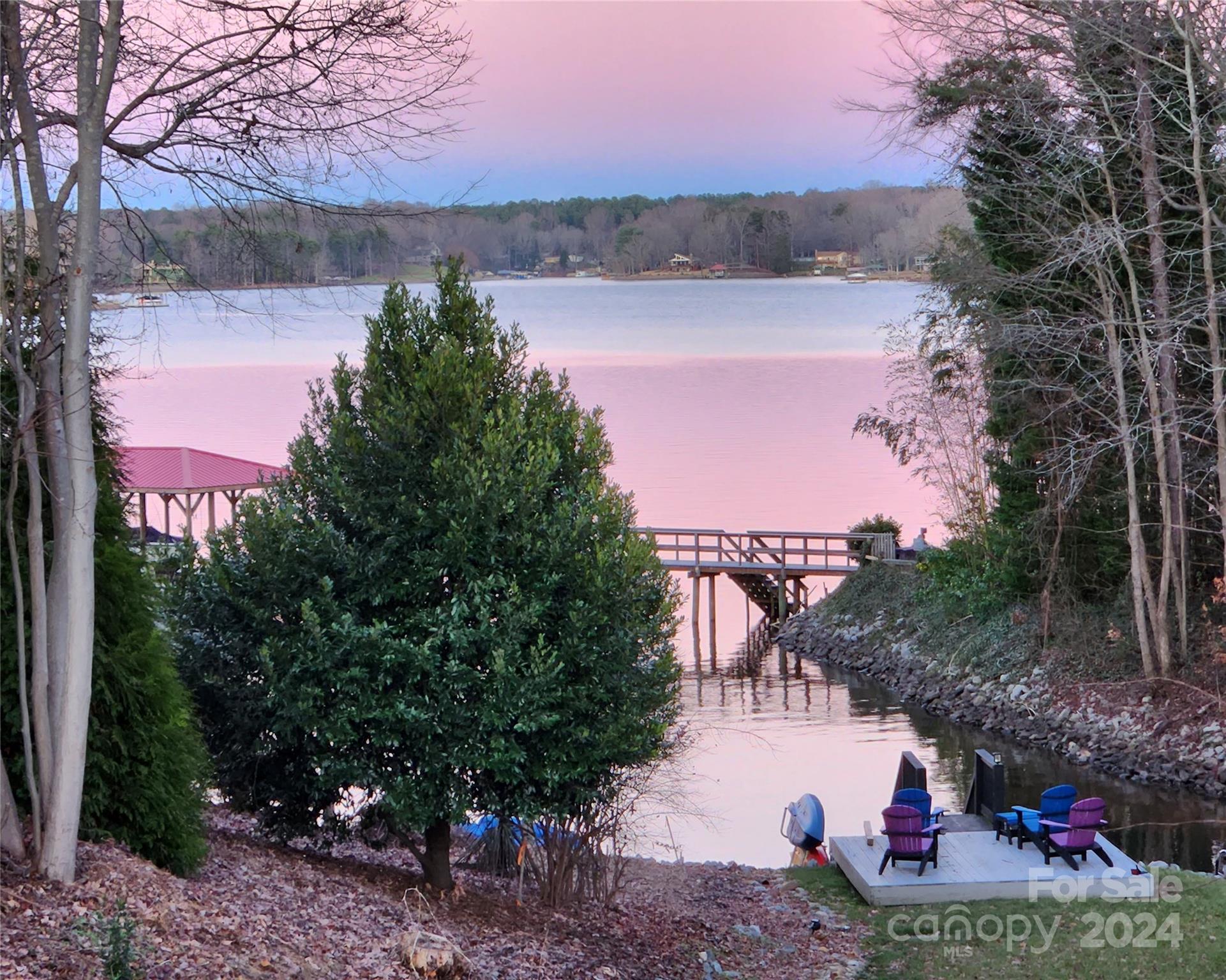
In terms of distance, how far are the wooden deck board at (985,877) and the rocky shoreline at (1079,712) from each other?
810 cm

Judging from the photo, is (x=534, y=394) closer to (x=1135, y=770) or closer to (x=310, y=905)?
(x=310, y=905)

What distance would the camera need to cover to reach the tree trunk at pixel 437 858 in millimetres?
10258

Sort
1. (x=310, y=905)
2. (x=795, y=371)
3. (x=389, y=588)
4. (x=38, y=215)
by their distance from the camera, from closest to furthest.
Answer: (x=38, y=215) → (x=310, y=905) → (x=389, y=588) → (x=795, y=371)

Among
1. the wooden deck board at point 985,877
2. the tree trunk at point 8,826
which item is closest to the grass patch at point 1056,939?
the wooden deck board at point 985,877

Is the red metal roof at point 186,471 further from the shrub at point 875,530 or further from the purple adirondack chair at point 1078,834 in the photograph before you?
the purple adirondack chair at point 1078,834

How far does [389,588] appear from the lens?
9625mm

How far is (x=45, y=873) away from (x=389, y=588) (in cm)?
316

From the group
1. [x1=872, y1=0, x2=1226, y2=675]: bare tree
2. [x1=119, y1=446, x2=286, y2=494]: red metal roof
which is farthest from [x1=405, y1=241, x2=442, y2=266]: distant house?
[x1=119, y1=446, x2=286, y2=494]: red metal roof

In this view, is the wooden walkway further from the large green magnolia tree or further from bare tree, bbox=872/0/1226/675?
the large green magnolia tree

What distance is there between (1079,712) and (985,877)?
36.9ft

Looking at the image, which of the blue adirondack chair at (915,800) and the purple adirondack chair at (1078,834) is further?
the blue adirondack chair at (915,800)

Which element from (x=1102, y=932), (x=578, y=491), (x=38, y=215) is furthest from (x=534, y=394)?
(x=1102, y=932)

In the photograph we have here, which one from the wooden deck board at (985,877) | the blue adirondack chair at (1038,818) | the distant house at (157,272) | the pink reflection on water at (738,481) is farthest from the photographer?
the pink reflection on water at (738,481)

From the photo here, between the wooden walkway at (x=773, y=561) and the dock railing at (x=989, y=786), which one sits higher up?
the dock railing at (x=989, y=786)
